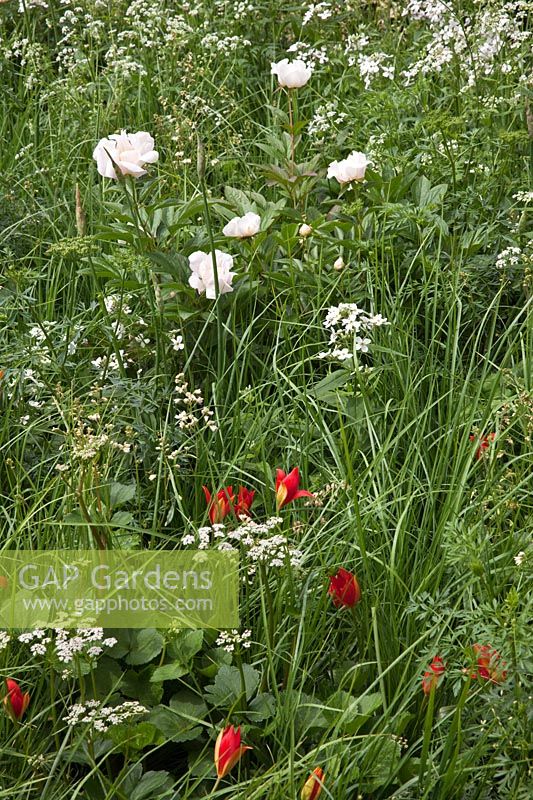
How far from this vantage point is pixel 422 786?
165cm

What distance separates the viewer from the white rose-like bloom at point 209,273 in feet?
8.39

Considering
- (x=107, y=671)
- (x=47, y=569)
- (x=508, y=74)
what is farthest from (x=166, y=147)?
(x=107, y=671)

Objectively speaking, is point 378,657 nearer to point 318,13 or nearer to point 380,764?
point 380,764

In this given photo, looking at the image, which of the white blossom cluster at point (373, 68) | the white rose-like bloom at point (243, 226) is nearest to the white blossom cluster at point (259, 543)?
the white rose-like bloom at point (243, 226)

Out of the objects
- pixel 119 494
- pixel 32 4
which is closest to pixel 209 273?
pixel 119 494

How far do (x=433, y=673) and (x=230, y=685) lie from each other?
0.37 meters

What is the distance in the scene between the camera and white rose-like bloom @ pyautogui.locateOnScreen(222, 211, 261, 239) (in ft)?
8.73

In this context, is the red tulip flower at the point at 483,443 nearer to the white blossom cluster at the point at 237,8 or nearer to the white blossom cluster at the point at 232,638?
the white blossom cluster at the point at 232,638

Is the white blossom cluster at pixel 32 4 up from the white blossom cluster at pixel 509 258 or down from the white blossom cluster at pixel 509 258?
up

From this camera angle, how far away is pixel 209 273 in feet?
8.42

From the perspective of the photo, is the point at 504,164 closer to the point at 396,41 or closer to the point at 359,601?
the point at 396,41

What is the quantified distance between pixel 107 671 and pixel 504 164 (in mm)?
1914

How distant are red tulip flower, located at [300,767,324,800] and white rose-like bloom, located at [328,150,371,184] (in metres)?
1.73

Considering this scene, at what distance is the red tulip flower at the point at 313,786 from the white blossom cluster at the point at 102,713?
28cm
